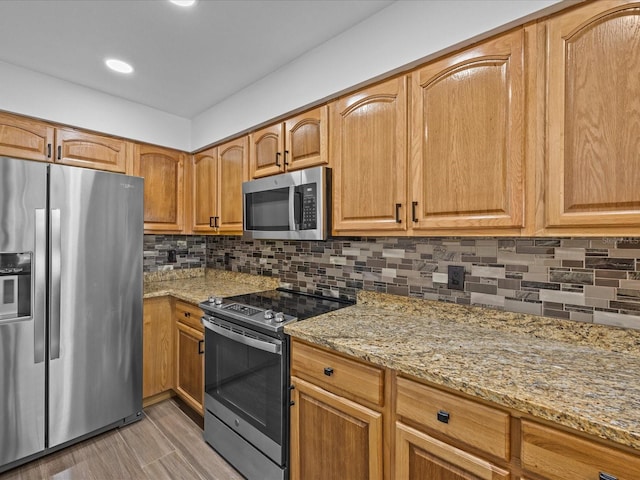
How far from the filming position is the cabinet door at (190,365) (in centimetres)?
222

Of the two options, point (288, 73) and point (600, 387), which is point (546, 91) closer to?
point (600, 387)

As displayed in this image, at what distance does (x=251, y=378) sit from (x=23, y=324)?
1.33m

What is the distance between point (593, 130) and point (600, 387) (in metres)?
0.79

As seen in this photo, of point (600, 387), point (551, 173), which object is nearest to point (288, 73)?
point (551, 173)

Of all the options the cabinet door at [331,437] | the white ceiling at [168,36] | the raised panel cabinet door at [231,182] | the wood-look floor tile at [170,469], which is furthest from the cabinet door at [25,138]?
the cabinet door at [331,437]

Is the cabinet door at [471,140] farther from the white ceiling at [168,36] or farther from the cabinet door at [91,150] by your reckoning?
the cabinet door at [91,150]

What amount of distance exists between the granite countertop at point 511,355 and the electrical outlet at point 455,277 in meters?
0.10

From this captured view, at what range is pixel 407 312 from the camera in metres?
1.76

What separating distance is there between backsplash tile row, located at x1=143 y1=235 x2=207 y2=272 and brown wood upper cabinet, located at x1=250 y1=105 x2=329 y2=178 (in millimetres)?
1303

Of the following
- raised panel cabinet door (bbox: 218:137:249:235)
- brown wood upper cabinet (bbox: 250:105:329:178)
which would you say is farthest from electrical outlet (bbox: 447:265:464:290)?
raised panel cabinet door (bbox: 218:137:249:235)

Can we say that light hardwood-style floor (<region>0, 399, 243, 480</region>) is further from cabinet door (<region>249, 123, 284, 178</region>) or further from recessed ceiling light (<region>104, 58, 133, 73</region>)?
recessed ceiling light (<region>104, 58, 133, 73</region>)

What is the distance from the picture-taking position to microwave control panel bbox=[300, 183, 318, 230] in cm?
183

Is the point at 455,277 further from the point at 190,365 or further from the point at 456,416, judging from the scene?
the point at 190,365

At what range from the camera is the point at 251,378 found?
A: 174 centimetres
